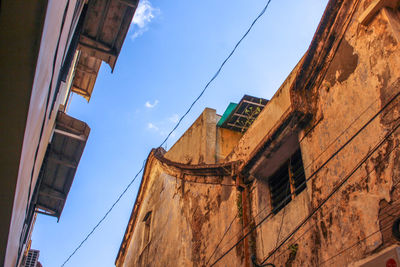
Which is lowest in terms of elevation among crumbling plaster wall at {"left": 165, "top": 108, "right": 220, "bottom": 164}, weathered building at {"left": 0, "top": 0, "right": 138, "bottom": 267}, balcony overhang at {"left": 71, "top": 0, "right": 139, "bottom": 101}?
weathered building at {"left": 0, "top": 0, "right": 138, "bottom": 267}

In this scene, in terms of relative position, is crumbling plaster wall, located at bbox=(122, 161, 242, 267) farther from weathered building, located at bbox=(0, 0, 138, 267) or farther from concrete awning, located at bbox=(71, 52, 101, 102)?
concrete awning, located at bbox=(71, 52, 101, 102)

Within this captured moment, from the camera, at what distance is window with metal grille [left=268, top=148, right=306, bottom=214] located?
21.2 feet

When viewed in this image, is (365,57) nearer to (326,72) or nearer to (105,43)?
(326,72)

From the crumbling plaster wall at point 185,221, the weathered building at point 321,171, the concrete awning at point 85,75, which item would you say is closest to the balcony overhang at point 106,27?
the concrete awning at point 85,75

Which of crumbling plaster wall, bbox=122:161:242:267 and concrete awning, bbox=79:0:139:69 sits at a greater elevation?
concrete awning, bbox=79:0:139:69

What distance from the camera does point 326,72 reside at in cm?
609

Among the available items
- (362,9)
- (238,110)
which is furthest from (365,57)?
(238,110)

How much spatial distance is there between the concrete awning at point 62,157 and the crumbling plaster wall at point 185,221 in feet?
9.63

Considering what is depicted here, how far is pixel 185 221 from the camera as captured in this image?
961 centimetres

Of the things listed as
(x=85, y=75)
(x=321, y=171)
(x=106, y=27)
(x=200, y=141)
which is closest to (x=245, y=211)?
(x=321, y=171)

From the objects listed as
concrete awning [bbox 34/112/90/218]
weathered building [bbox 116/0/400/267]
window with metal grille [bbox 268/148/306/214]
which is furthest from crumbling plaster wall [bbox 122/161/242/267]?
concrete awning [bbox 34/112/90/218]

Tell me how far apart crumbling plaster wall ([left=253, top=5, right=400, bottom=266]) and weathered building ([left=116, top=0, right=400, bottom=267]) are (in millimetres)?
15

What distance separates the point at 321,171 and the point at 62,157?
199 inches

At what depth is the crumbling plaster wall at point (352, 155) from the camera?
4.41 meters
